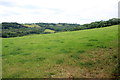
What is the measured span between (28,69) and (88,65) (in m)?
6.18

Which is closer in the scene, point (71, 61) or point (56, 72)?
point (56, 72)

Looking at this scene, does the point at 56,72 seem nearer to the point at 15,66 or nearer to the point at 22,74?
the point at 22,74

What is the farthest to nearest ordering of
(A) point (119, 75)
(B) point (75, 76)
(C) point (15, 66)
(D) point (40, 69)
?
(C) point (15, 66) → (D) point (40, 69) → (B) point (75, 76) → (A) point (119, 75)

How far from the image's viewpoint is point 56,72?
12.2 m

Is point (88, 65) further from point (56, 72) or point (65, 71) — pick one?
point (56, 72)

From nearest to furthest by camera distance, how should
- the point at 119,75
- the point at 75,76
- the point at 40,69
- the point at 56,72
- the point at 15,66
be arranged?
1. the point at 119,75
2. the point at 75,76
3. the point at 56,72
4. the point at 40,69
5. the point at 15,66

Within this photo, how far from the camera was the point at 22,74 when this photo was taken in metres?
12.2

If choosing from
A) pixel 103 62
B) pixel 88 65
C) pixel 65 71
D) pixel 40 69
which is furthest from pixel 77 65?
pixel 40 69

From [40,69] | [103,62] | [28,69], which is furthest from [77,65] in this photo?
[28,69]

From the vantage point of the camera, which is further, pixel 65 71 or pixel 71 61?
pixel 71 61

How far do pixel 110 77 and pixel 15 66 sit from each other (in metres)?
10.1

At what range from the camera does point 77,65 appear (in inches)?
543

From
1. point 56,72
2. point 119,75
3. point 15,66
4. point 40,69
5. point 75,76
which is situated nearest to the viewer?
point 119,75

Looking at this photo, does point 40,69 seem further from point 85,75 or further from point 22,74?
point 85,75
